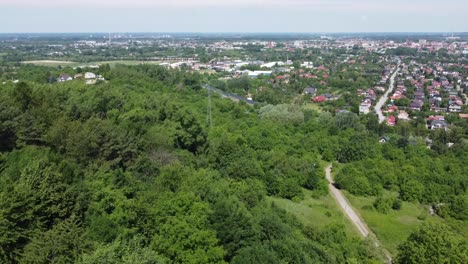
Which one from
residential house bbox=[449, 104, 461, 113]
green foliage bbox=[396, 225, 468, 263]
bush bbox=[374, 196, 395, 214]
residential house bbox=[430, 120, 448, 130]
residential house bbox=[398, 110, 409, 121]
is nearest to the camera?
green foliage bbox=[396, 225, 468, 263]

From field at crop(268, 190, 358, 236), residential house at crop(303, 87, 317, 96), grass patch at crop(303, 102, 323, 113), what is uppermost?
residential house at crop(303, 87, 317, 96)

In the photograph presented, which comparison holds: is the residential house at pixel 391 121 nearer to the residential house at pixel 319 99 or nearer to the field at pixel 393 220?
the residential house at pixel 319 99

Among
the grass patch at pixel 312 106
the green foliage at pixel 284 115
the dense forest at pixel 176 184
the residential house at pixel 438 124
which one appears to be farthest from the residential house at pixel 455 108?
the green foliage at pixel 284 115

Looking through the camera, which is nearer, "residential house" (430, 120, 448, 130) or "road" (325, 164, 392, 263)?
"road" (325, 164, 392, 263)

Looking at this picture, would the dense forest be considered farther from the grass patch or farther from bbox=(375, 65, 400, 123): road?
the grass patch

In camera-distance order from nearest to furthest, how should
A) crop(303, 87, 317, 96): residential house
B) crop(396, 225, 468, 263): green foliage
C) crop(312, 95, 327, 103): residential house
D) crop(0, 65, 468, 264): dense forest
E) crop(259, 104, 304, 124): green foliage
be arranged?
1. crop(0, 65, 468, 264): dense forest
2. crop(396, 225, 468, 263): green foliage
3. crop(259, 104, 304, 124): green foliage
4. crop(312, 95, 327, 103): residential house
5. crop(303, 87, 317, 96): residential house

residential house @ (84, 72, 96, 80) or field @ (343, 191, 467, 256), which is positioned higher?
residential house @ (84, 72, 96, 80)

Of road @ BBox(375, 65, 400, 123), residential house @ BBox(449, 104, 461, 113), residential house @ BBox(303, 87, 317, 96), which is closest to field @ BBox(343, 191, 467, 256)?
road @ BBox(375, 65, 400, 123)
